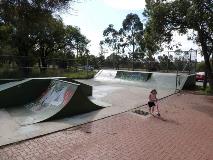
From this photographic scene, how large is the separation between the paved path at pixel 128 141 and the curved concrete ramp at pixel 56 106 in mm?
1289

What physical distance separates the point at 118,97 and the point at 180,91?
18.0 feet

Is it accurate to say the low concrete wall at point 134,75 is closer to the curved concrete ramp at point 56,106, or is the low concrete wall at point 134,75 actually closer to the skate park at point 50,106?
the skate park at point 50,106

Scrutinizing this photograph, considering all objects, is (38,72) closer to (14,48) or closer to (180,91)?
(180,91)

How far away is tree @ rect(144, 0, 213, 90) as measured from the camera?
17891mm

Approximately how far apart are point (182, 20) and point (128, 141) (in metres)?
13.8

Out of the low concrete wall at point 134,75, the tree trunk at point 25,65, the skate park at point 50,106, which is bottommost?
the skate park at point 50,106

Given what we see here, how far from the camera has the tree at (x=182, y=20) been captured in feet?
58.7

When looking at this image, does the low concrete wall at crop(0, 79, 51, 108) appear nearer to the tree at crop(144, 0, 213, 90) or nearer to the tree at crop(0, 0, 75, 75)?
the tree at crop(0, 0, 75, 75)

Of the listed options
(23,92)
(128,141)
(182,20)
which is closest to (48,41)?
(182,20)

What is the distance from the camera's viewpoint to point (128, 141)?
8.26m

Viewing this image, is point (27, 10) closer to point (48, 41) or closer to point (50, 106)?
point (50, 106)

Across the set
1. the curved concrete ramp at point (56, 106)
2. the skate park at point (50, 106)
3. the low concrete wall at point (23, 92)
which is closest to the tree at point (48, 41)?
the skate park at point (50, 106)

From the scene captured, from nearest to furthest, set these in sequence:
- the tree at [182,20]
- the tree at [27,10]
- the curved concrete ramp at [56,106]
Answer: the tree at [27,10]
the curved concrete ramp at [56,106]
the tree at [182,20]

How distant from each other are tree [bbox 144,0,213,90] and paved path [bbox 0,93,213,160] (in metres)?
8.54
